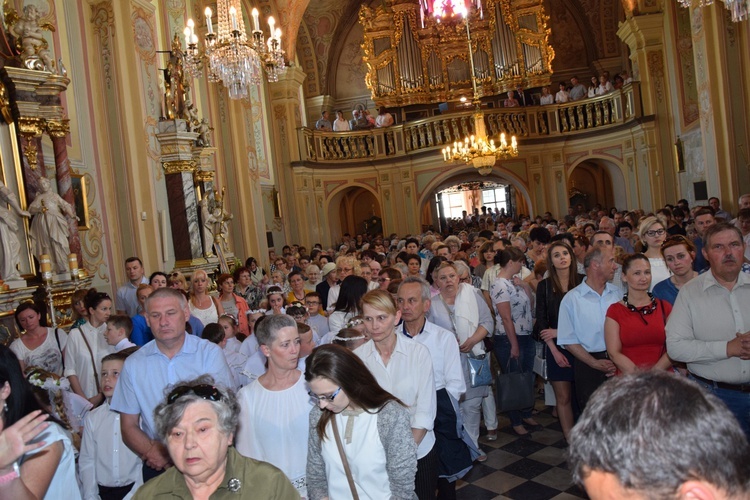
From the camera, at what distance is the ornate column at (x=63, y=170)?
8.85 meters

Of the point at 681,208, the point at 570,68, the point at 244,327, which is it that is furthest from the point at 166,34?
the point at 570,68

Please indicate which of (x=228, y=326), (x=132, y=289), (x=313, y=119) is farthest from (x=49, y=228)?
(x=313, y=119)

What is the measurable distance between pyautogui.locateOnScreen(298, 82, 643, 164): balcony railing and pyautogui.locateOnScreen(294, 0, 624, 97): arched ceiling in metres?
2.92

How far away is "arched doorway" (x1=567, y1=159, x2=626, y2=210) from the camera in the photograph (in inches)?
1023

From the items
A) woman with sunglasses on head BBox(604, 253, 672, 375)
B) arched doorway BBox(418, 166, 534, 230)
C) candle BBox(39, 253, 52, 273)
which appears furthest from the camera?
arched doorway BBox(418, 166, 534, 230)

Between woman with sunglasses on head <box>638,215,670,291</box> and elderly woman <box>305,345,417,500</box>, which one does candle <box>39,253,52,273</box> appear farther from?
woman with sunglasses on head <box>638,215,670,291</box>

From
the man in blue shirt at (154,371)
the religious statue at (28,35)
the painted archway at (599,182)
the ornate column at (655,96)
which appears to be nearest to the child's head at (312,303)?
the man in blue shirt at (154,371)

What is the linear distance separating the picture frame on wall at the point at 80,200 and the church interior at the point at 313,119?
37mm

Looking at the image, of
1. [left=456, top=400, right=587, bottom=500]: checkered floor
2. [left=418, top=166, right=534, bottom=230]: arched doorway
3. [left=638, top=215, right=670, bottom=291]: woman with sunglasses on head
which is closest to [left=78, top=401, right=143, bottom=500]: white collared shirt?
[left=456, top=400, right=587, bottom=500]: checkered floor

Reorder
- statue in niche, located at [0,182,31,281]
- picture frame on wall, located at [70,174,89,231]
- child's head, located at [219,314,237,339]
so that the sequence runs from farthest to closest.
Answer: picture frame on wall, located at [70,174,89,231] < statue in niche, located at [0,182,31,281] < child's head, located at [219,314,237,339]

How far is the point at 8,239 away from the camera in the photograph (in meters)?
7.74

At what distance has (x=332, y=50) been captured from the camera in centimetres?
2525

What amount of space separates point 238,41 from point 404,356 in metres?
7.13

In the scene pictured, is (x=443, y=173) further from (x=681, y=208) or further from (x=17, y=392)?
(x=17, y=392)
